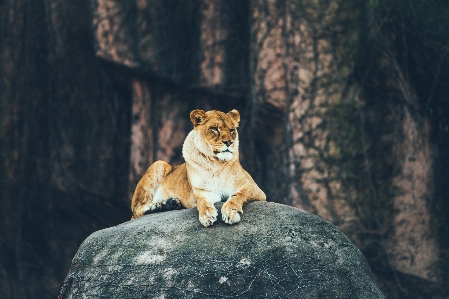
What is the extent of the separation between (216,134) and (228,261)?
115 centimetres

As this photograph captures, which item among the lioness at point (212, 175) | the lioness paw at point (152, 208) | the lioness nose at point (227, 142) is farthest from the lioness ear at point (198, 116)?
the lioness paw at point (152, 208)

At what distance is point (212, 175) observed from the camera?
19.7 ft

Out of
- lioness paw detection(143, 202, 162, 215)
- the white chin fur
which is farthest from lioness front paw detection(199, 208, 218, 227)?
lioness paw detection(143, 202, 162, 215)

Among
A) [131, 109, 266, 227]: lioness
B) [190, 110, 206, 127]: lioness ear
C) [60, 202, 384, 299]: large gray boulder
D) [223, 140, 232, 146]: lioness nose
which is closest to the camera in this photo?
[60, 202, 384, 299]: large gray boulder

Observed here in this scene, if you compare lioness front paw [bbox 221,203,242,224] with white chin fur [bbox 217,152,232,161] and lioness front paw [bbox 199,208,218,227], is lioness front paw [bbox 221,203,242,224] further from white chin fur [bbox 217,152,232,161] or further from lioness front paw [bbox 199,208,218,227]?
white chin fur [bbox 217,152,232,161]

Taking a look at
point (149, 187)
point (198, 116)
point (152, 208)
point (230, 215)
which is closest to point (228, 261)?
point (230, 215)

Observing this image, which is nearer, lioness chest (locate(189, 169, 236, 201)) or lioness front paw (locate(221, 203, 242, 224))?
lioness front paw (locate(221, 203, 242, 224))

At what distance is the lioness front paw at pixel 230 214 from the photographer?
5.35 meters

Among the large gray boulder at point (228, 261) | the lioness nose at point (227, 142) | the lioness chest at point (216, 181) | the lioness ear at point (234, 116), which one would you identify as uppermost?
the lioness ear at point (234, 116)

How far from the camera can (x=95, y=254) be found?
5570 mm

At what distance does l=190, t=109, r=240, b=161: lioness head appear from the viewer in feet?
18.9

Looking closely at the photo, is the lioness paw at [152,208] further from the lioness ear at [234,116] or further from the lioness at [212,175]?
the lioness ear at [234,116]

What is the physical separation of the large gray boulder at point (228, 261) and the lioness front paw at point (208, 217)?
5cm

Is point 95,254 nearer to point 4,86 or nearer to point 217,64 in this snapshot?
point 217,64
